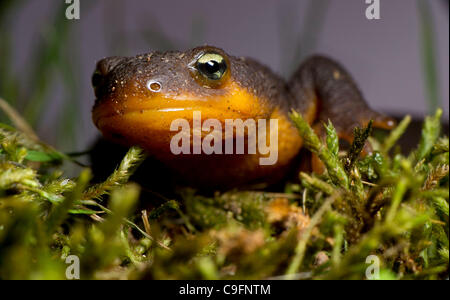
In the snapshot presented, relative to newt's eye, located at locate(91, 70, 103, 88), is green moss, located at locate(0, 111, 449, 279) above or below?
below

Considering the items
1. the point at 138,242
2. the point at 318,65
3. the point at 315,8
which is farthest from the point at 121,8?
the point at 138,242

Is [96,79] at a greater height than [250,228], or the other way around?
[96,79]

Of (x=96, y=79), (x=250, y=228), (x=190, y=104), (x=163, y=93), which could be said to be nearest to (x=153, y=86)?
(x=163, y=93)

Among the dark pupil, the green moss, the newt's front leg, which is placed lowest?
the green moss

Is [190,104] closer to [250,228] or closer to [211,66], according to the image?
Answer: [211,66]

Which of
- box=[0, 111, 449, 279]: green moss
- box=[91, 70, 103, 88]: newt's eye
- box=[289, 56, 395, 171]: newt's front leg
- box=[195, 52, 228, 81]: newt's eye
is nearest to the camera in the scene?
box=[0, 111, 449, 279]: green moss

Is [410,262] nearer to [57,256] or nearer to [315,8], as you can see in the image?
[57,256]

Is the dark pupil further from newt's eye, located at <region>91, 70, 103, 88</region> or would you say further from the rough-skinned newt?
newt's eye, located at <region>91, 70, 103, 88</region>

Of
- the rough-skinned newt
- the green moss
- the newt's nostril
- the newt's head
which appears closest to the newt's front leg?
the rough-skinned newt

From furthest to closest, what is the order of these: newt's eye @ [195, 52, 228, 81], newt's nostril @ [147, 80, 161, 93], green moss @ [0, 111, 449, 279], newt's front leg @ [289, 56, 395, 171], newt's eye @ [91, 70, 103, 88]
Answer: newt's front leg @ [289, 56, 395, 171] → newt's eye @ [91, 70, 103, 88] → newt's eye @ [195, 52, 228, 81] → newt's nostril @ [147, 80, 161, 93] → green moss @ [0, 111, 449, 279]
